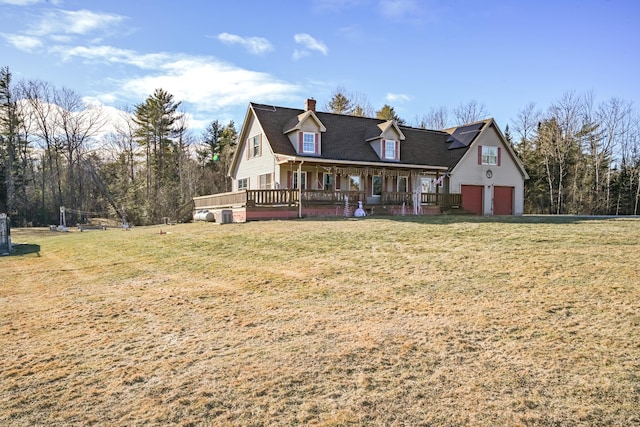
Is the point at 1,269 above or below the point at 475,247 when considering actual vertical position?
below

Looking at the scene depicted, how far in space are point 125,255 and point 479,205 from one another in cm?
2300

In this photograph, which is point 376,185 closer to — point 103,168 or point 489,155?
point 489,155

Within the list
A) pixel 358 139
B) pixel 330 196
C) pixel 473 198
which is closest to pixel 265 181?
pixel 330 196

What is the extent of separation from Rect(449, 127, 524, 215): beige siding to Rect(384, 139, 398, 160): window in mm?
4186

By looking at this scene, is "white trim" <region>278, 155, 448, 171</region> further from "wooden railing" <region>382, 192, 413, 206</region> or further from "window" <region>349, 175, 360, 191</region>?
"window" <region>349, 175, 360, 191</region>

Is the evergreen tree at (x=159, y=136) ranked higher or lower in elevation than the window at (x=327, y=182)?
higher

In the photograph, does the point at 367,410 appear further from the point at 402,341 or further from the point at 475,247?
the point at 475,247

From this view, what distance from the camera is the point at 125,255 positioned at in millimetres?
12805

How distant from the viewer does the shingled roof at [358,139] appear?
2522 cm

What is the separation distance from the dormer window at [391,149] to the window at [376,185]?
133 cm


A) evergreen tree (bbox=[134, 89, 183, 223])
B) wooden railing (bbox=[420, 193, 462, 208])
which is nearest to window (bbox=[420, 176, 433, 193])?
wooden railing (bbox=[420, 193, 462, 208])

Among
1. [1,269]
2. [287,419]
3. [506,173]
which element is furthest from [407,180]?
[287,419]

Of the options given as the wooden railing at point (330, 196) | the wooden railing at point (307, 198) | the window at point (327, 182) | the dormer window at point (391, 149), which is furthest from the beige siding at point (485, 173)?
the window at point (327, 182)

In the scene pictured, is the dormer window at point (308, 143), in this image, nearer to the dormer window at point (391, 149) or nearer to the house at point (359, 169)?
the house at point (359, 169)
